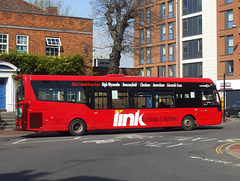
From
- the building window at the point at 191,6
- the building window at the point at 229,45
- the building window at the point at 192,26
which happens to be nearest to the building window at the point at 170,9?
the building window at the point at 191,6

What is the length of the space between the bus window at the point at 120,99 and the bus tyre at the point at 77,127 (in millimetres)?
1895

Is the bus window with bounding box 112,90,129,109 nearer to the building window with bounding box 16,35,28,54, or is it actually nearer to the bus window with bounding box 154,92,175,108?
the bus window with bounding box 154,92,175,108

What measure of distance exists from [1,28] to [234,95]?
1294 inches

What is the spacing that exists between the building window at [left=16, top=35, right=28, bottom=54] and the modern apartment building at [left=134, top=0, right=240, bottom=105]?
1973cm

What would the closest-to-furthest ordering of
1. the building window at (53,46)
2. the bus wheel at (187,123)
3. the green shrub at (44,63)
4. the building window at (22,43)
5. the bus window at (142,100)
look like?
the bus window at (142,100), the bus wheel at (187,123), the green shrub at (44,63), the building window at (22,43), the building window at (53,46)

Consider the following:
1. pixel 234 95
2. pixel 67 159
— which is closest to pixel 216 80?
pixel 234 95

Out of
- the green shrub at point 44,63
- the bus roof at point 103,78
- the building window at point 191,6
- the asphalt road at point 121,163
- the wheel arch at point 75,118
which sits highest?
the building window at point 191,6

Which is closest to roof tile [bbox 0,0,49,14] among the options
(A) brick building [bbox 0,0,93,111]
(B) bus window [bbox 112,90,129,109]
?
(A) brick building [bbox 0,0,93,111]

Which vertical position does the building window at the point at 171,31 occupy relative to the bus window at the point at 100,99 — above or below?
above

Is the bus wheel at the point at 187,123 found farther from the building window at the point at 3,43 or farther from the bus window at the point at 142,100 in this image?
the building window at the point at 3,43

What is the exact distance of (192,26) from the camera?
174 feet

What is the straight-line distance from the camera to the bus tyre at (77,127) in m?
17.9

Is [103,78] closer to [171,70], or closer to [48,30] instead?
[48,30]

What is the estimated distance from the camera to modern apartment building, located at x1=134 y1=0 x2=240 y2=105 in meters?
47.8
